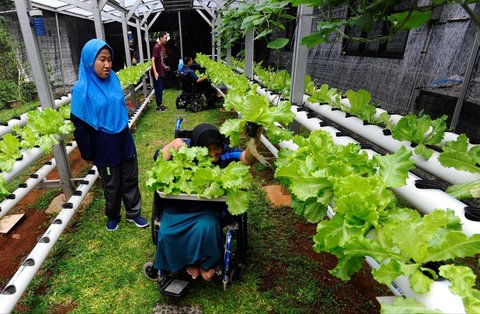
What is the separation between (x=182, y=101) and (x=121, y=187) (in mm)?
5746

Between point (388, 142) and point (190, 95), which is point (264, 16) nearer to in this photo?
point (388, 142)

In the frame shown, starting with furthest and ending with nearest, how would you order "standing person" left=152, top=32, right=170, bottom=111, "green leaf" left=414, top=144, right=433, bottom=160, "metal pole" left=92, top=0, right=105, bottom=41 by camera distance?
"standing person" left=152, top=32, right=170, bottom=111 < "metal pole" left=92, top=0, right=105, bottom=41 < "green leaf" left=414, top=144, right=433, bottom=160

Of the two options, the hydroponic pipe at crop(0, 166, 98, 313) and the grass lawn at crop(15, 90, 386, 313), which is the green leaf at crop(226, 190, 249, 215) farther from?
the hydroponic pipe at crop(0, 166, 98, 313)

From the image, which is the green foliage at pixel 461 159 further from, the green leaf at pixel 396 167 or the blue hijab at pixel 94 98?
the blue hijab at pixel 94 98

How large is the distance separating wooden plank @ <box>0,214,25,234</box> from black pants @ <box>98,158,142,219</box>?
105 centimetres

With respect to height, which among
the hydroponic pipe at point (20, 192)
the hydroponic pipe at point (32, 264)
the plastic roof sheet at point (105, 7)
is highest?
the plastic roof sheet at point (105, 7)

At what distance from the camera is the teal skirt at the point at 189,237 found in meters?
2.16

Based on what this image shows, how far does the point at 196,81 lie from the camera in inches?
321

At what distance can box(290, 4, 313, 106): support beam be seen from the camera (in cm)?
269

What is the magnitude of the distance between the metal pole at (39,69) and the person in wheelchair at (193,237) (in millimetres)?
1784

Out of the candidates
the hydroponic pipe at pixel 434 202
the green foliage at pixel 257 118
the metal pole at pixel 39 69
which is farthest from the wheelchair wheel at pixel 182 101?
the hydroponic pipe at pixel 434 202

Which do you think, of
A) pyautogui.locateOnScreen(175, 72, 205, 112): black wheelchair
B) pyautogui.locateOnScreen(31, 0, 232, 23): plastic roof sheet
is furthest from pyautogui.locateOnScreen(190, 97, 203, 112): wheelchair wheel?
pyautogui.locateOnScreen(31, 0, 232, 23): plastic roof sheet

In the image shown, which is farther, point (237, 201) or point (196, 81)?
point (196, 81)

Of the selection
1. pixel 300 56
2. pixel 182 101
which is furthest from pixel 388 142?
pixel 182 101
